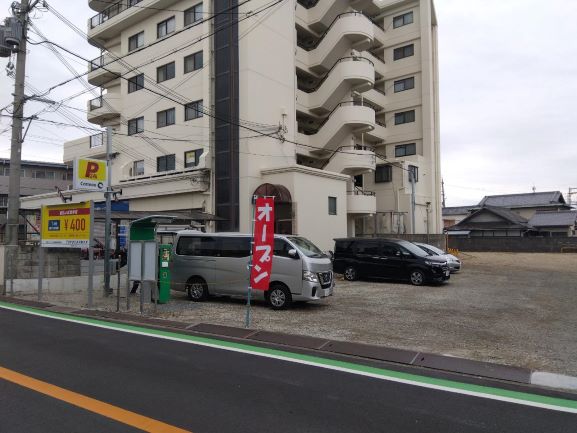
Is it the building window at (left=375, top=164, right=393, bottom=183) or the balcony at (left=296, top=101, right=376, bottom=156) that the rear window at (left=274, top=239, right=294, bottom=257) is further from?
the building window at (left=375, top=164, right=393, bottom=183)

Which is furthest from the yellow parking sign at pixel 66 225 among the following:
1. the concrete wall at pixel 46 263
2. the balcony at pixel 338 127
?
the balcony at pixel 338 127

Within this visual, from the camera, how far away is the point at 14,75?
16.2 meters

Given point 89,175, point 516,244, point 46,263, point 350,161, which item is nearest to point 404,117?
point 350,161

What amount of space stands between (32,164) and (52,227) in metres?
43.1

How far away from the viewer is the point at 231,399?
4.93 metres

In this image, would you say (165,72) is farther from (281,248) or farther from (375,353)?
(375,353)

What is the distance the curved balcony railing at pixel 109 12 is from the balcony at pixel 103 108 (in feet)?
17.6

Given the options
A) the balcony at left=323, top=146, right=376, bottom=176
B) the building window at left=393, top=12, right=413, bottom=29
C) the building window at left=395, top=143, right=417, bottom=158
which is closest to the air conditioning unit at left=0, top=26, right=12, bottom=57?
the balcony at left=323, top=146, right=376, bottom=176

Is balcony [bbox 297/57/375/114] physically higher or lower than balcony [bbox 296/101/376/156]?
higher

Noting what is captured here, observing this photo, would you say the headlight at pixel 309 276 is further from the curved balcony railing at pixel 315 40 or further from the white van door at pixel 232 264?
the curved balcony railing at pixel 315 40

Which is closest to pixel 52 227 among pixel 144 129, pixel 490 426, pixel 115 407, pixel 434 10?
pixel 115 407

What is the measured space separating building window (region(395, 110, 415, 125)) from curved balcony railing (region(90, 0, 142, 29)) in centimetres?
2173

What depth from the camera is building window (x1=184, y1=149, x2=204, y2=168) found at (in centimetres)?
2458

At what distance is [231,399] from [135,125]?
26.6 m
